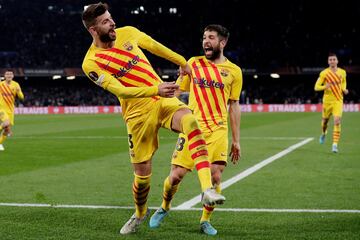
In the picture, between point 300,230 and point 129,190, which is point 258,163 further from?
point 300,230

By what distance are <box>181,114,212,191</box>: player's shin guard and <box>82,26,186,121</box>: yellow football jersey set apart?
48cm

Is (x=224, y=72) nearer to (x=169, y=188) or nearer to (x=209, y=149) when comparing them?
(x=209, y=149)

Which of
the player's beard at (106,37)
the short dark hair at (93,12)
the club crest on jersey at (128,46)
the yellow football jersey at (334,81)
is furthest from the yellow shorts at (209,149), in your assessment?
the yellow football jersey at (334,81)

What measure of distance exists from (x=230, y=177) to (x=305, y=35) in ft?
158

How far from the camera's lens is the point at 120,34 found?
5.68 meters

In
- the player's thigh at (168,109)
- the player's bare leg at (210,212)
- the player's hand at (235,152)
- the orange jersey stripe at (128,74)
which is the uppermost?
the orange jersey stripe at (128,74)

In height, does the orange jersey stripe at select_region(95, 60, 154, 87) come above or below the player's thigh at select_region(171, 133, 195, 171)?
above

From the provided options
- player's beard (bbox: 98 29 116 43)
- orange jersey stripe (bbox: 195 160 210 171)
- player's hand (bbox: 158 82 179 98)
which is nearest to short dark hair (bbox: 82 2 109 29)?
player's beard (bbox: 98 29 116 43)

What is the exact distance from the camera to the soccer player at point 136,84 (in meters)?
5.26

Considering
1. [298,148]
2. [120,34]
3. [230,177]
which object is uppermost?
[120,34]

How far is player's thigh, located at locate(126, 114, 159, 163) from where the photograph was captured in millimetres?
5609

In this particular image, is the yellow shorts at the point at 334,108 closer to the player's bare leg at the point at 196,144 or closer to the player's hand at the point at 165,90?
the player's bare leg at the point at 196,144

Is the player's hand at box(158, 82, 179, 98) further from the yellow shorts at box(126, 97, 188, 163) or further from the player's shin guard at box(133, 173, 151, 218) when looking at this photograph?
the player's shin guard at box(133, 173, 151, 218)

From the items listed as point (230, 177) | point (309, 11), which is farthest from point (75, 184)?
point (309, 11)
